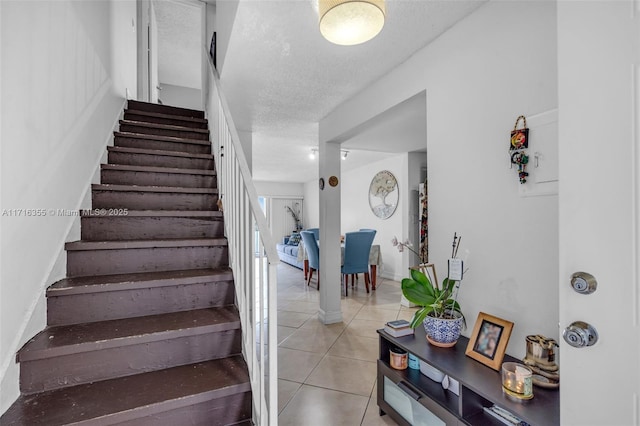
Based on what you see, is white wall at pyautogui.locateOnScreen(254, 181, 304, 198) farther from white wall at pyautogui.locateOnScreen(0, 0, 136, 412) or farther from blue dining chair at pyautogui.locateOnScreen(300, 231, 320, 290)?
white wall at pyautogui.locateOnScreen(0, 0, 136, 412)

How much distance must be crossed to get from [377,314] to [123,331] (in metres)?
3.01

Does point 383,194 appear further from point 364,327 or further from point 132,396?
point 132,396

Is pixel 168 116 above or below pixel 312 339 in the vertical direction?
above

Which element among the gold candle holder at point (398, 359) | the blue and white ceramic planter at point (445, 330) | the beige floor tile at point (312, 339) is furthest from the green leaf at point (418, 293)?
the beige floor tile at point (312, 339)

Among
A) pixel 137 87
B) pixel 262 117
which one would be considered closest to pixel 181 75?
pixel 137 87

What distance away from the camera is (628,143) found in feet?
2.32

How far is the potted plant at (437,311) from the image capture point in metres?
1.57

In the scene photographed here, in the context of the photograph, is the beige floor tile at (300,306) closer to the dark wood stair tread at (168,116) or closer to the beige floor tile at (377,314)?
the beige floor tile at (377,314)

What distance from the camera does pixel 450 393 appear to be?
149 centimetres

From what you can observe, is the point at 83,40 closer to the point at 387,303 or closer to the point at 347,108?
the point at 347,108

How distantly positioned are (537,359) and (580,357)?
60 centimetres

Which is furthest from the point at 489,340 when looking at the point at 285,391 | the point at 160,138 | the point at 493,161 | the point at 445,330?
the point at 160,138

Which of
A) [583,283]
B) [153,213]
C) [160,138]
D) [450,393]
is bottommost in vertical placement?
[450,393]

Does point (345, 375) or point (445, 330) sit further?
point (345, 375)
